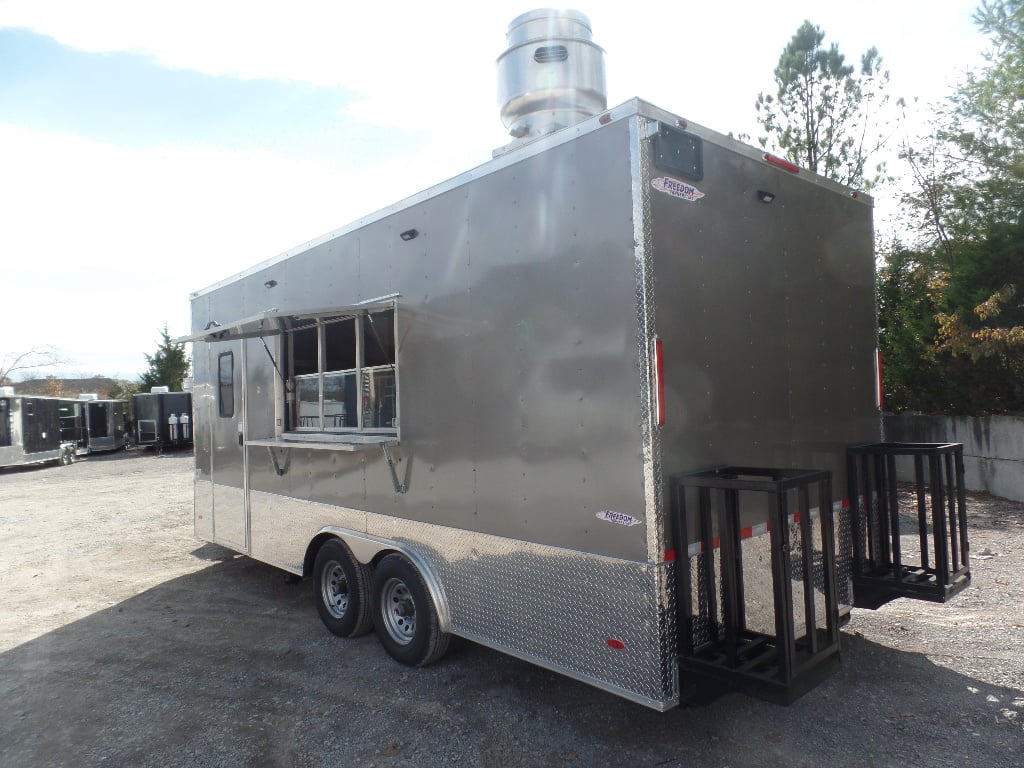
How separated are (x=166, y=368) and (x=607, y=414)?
36.1 metres

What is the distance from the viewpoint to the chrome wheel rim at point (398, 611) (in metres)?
4.41

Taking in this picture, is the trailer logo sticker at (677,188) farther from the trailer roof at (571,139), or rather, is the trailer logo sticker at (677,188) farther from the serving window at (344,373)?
the serving window at (344,373)

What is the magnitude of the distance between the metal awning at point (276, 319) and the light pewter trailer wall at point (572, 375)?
28mm

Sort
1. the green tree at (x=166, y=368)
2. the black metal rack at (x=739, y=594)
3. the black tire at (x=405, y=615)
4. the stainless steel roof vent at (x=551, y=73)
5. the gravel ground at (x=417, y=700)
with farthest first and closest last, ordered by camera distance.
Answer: the green tree at (x=166, y=368) → the stainless steel roof vent at (x=551, y=73) → the black tire at (x=405, y=615) → the gravel ground at (x=417, y=700) → the black metal rack at (x=739, y=594)

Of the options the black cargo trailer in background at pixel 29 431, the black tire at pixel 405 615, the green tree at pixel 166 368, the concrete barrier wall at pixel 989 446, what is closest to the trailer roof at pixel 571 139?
the black tire at pixel 405 615

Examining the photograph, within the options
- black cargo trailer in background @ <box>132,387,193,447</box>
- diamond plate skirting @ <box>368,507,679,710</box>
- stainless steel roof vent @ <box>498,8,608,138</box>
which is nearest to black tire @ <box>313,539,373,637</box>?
diamond plate skirting @ <box>368,507,679,710</box>

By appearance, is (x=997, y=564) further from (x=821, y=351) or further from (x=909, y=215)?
(x=909, y=215)

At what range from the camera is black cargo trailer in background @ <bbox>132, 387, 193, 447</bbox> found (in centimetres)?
2450

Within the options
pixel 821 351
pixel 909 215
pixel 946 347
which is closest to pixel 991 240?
pixel 946 347

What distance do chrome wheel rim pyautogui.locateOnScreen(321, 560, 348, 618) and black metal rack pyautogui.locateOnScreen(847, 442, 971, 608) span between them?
328 centimetres

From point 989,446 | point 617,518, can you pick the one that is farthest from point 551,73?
point 989,446

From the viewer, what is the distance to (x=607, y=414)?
312 cm

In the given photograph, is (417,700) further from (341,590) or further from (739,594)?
(739,594)

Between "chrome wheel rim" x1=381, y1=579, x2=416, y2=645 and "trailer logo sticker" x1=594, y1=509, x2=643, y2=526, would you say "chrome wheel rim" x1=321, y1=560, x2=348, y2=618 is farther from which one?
"trailer logo sticker" x1=594, y1=509, x2=643, y2=526
